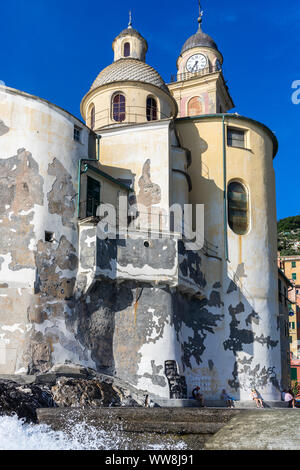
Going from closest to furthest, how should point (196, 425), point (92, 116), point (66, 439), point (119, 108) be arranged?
point (196, 425) → point (66, 439) → point (119, 108) → point (92, 116)

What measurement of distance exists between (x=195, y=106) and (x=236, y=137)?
1353 cm

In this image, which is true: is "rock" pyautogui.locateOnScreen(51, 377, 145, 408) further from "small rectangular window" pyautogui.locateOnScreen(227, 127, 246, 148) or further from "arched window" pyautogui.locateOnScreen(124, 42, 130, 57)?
"arched window" pyautogui.locateOnScreen(124, 42, 130, 57)

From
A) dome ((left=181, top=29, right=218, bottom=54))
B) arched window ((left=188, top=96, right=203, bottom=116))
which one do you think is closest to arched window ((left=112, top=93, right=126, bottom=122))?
arched window ((left=188, top=96, right=203, bottom=116))

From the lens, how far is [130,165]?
32.0 m

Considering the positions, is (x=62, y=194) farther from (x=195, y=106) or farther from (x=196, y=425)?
(x=195, y=106)

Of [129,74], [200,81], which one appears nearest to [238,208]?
[129,74]

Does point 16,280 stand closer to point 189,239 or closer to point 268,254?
point 189,239

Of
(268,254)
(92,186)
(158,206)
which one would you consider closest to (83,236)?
(92,186)

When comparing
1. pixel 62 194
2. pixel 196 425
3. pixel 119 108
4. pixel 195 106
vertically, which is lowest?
pixel 196 425

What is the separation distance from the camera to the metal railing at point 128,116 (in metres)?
35.2

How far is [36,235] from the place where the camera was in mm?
26375

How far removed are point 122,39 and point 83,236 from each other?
18416mm

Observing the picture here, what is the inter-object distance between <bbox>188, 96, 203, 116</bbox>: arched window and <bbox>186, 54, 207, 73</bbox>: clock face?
350cm
